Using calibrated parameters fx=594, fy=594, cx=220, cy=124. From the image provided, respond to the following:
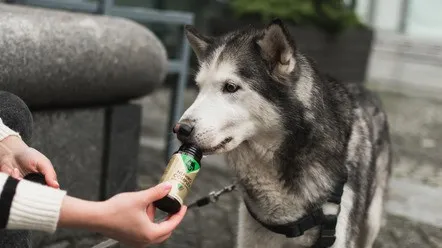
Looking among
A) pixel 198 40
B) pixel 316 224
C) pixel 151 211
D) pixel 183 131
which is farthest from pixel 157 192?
pixel 198 40

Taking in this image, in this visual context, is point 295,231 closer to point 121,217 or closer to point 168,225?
point 168,225

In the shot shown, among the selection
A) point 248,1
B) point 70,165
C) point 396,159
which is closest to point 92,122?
point 70,165

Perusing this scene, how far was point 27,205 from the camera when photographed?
4.83ft

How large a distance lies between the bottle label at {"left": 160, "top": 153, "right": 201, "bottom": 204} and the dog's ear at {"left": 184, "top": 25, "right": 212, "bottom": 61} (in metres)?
0.86

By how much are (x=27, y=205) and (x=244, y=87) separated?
1.16m

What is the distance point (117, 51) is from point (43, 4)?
5.13ft

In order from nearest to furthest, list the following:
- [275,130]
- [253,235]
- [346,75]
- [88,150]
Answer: [275,130], [253,235], [88,150], [346,75]

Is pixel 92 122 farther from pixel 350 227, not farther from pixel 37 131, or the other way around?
pixel 350 227

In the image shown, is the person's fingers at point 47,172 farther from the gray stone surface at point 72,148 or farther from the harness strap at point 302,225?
the gray stone surface at point 72,148

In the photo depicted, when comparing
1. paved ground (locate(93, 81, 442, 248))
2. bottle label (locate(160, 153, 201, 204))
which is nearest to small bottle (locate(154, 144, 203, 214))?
bottle label (locate(160, 153, 201, 204))

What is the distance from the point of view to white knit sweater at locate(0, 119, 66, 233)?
4.82ft

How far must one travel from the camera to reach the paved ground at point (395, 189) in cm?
402

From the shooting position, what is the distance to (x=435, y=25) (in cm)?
1543

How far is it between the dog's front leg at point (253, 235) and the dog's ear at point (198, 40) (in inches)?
29.7
